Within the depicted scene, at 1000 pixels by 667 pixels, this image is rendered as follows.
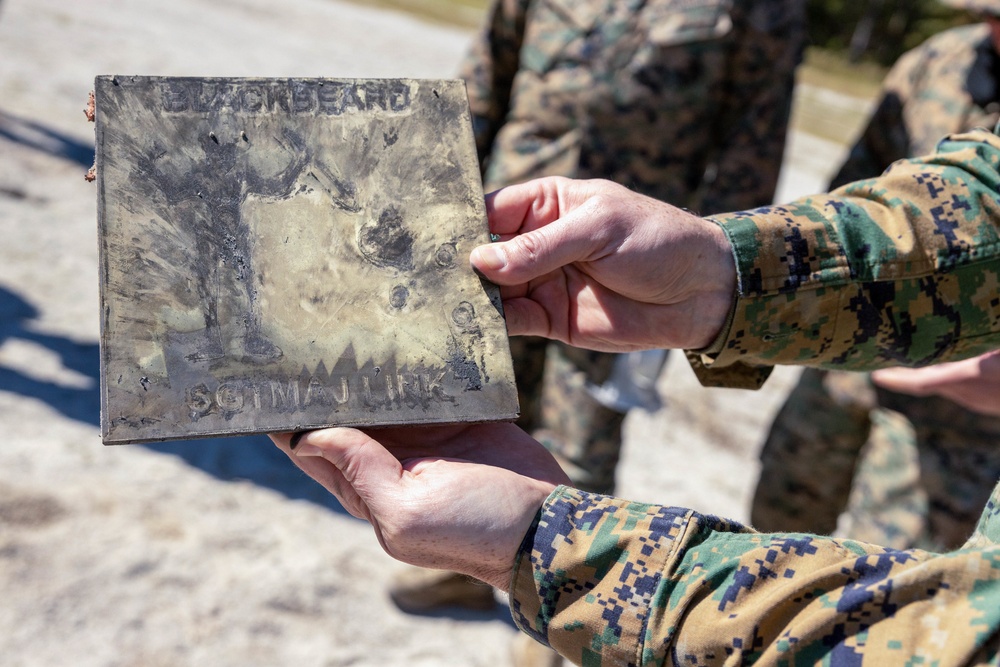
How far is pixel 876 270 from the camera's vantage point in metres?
1.67

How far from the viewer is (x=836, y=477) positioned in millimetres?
3090

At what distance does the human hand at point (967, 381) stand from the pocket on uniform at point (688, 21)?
116cm

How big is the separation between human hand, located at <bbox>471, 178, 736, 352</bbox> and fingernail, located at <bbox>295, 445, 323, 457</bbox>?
16.2 inches

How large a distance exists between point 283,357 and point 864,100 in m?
16.0

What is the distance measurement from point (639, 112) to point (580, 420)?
1.02 m

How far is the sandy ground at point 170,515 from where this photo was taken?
249cm

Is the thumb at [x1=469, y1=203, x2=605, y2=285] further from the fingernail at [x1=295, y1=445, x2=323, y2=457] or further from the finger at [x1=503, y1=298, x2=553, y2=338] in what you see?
the fingernail at [x1=295, y1=445, x2=323, y2=457]

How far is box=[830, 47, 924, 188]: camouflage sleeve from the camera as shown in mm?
2975

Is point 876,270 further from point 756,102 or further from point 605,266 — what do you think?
point 756,102

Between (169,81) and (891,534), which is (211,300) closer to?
(169,81)

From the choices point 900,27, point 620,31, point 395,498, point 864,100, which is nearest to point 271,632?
point 395,498

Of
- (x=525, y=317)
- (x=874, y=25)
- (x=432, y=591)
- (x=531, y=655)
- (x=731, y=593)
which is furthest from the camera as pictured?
A: (x=874, y=25)

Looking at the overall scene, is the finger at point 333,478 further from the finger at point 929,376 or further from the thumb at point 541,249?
the finger at point 929,376

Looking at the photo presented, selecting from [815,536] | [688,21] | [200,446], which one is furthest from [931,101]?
[200,446]
